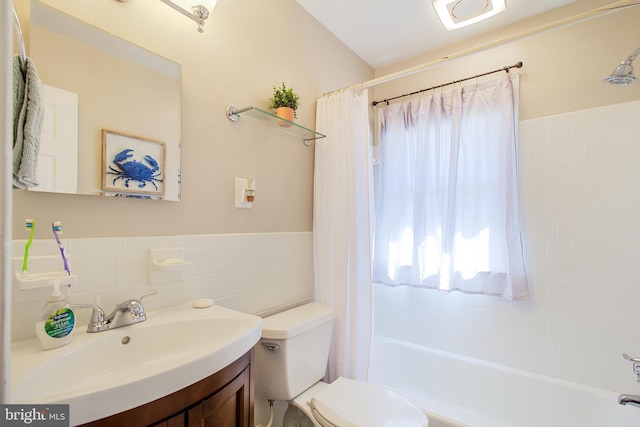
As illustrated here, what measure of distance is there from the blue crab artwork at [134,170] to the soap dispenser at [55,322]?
0.39 meters

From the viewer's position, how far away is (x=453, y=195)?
2.06 metres

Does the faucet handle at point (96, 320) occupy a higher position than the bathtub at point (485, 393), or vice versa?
the faucet handle at point (96, 320)

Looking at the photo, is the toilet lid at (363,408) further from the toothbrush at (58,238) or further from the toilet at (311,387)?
the toothbrush at (58,238)

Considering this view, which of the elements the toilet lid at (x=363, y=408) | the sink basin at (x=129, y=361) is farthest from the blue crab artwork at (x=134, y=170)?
the toilet lid at (x=363, y=408)

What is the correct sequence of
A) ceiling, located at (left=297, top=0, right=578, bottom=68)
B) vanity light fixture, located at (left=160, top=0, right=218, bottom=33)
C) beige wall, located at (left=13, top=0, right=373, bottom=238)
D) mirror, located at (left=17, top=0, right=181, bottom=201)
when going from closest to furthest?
mirror, located at (left=17, top=0, right=181, bottom=201), beige wall, located at (left=13, top=0, right=373, bottom=238), vanity light fixture, located at (left=160, top=0, right=218, bottom=33), ceiling, located at (left=297, top=0, right=578, bottom=68)

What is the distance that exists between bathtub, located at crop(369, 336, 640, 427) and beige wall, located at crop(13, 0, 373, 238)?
124 centimetres

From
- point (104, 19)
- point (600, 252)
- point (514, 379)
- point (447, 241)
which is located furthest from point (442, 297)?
point (104, 19)

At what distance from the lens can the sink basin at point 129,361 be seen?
625 mm

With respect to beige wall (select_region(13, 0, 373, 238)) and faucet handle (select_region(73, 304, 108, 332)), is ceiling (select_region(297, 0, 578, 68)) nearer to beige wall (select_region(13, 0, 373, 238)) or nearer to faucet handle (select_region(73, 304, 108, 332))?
beige wall (select_region(13, 0, 373, 238))

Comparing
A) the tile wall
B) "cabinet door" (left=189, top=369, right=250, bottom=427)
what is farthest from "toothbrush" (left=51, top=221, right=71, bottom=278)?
the tile wall

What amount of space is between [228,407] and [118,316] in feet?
1.47

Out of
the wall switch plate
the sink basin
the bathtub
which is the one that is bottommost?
the bathtub

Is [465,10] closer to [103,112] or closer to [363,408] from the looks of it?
[103,112]

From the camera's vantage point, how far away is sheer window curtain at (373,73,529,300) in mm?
1920
